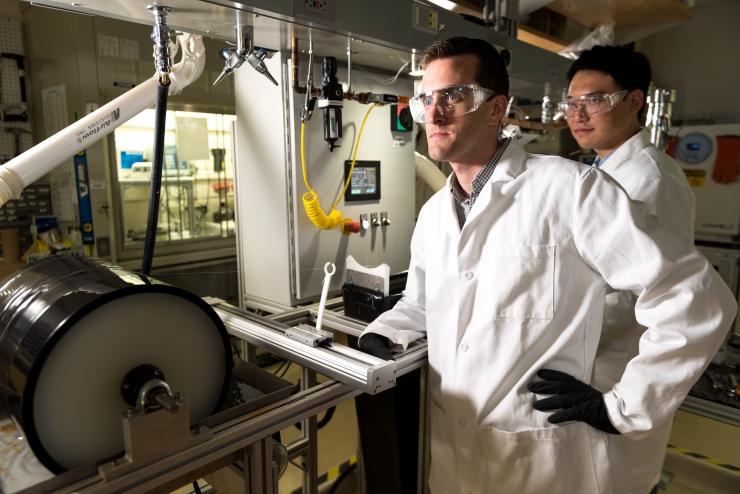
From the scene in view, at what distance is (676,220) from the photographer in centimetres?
Answer: 151

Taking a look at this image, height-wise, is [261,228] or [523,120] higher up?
[523,120]

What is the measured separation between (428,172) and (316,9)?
1.47 m

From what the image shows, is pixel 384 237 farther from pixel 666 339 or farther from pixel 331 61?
pixel 666 339

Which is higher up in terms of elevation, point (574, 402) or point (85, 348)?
point (85, 348)

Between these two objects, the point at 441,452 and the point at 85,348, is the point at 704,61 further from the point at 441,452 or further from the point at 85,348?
the point at 85,348

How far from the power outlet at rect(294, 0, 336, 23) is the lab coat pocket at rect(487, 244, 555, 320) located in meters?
0.80

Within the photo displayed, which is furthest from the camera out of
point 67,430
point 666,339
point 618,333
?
point 618,333

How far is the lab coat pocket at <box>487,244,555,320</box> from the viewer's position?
1.18 meters

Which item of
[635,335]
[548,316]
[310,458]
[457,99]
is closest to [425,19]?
[457,99]

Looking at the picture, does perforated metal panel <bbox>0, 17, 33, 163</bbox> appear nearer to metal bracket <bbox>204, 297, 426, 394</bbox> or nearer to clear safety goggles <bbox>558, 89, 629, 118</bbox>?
metal bracket <bbox>204, 297, 426, 394</bbox>

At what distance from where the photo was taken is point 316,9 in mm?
1347

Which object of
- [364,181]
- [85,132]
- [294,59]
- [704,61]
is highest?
[704,61]

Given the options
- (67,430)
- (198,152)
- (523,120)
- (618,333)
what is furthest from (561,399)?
(198,152)

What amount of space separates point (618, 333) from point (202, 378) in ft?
3.81
